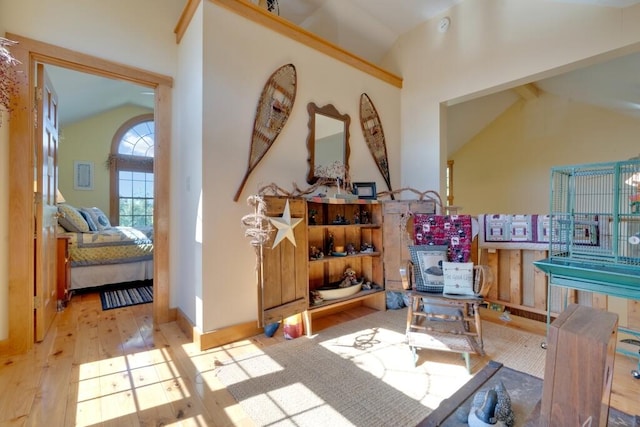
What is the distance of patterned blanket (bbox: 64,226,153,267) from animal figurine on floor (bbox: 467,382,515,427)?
165 inches

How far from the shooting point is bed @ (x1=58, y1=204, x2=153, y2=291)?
3654 millimetres

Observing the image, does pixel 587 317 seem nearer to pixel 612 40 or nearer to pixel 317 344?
pixel 317 344

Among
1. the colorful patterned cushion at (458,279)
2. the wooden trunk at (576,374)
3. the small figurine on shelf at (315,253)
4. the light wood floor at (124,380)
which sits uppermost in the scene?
the wooden trunk at (576,374)

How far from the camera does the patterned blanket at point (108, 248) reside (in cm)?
365

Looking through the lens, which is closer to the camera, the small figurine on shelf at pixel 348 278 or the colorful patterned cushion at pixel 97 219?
the small figurine on shelf at pixel 348 278

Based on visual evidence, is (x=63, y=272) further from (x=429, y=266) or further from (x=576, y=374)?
(x=576, y=374)

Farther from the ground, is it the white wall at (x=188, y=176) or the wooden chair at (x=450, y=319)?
the white wall at (x=188, y=176)

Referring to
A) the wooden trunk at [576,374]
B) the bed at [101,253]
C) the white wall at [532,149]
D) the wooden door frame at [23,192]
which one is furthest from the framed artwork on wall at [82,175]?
the white wall at [532,149]

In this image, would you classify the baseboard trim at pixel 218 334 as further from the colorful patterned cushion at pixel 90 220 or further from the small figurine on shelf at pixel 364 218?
A: the colorful patterned cushion at pixel 90 220

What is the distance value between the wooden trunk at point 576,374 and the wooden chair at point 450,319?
66.5 inches

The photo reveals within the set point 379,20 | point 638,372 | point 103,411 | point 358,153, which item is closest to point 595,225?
point 638,372

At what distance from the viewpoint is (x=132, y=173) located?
21.6 ft

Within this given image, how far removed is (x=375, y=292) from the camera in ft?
10.0

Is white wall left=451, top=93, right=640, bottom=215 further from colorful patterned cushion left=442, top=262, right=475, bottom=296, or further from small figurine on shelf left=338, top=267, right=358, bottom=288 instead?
small figurine on shelf left=338, top=267, right=358, bottom=288
